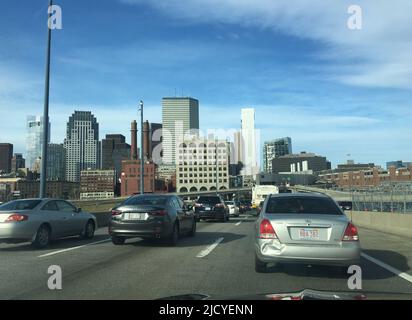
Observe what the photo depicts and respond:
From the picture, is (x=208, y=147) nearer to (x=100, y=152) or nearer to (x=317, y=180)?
(x=100, y=152)

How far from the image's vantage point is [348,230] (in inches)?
336

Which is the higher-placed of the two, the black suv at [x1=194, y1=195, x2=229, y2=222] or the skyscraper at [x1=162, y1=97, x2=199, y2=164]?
the skyscraper at [x1=162, y1=97, x2=199, y2=164]

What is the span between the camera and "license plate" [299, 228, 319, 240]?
8.51 metres

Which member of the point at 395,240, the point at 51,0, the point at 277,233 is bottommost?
the point at 395,240

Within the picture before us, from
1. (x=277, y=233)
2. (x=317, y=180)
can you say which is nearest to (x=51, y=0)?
(x=277, y=233)

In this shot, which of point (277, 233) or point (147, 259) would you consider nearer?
point (277, 233)

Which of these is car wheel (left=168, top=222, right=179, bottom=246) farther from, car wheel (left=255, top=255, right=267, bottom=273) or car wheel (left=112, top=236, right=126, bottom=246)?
car wheel (left=255, top=255, right=267, bottom=273)

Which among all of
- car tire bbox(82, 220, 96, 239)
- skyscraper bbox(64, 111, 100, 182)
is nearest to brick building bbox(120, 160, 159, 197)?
skyscraper bbox(64, 111, 100, 182)

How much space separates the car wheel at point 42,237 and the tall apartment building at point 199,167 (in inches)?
3820

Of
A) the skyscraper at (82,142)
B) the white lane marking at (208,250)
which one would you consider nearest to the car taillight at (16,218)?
the white lane marking at (208,250)

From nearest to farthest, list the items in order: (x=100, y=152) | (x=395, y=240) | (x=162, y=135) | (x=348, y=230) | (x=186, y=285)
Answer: (x=186, y=285), (x=348, y=230), (x=395, y=240), (x=162, y=135), (x=100, y=152)

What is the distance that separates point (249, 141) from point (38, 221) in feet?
342

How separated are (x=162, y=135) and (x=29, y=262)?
356 feet

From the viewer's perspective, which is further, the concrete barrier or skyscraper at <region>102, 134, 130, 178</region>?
skyscraper at <region>102, 134, 130, 178</region>
